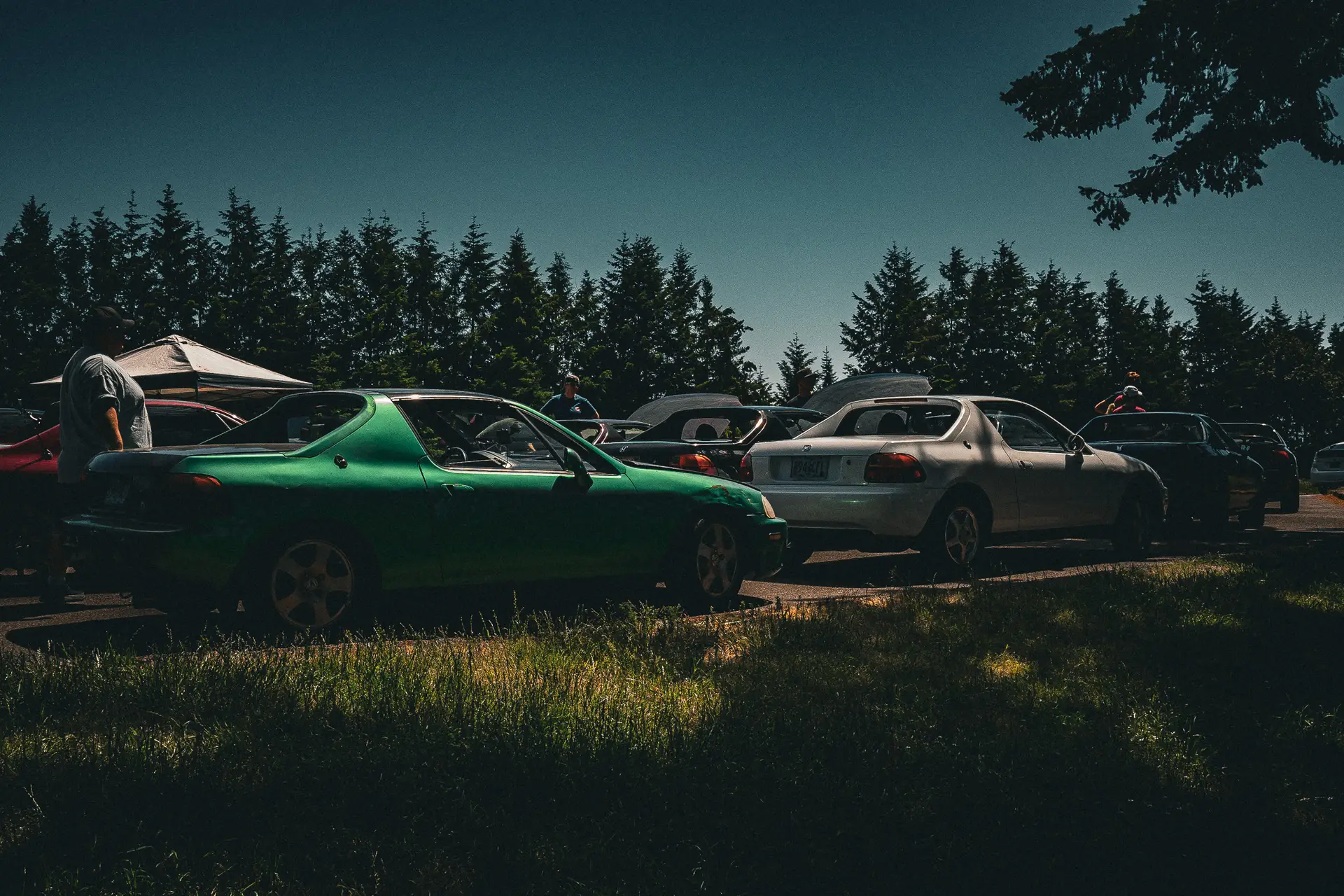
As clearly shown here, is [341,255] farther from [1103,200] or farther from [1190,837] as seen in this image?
[1190,837]

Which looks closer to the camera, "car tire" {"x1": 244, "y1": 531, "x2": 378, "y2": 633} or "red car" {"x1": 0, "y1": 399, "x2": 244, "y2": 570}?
"car tire" {"x1": 244, "y1": 531, "x2": 378, "y2": 633}

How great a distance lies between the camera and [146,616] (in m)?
7.18

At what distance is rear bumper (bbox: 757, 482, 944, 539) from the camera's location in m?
8.87

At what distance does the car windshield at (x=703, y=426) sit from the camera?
37.8ft

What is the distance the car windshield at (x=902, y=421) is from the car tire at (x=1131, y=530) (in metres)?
2.49

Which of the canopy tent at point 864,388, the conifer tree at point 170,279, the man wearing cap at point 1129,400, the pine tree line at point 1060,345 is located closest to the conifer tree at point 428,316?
the conifer tree at point 170,279

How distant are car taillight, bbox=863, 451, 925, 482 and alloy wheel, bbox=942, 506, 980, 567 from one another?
1.68ft

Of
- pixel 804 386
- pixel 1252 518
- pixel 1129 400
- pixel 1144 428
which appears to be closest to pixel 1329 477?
pixel 1252 518

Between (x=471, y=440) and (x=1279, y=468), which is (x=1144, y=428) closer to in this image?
(x=1279, y=468)

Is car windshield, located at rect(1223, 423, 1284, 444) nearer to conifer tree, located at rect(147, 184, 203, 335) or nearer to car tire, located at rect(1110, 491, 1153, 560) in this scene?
car tire, located at rect(1110, 491, 1153, 560)

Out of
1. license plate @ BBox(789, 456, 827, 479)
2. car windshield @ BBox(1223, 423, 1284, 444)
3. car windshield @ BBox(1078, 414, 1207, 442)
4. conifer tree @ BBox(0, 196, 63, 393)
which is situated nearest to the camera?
license plate @ BBox(789, 456, 827, 479)

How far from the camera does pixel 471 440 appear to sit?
25.1ft

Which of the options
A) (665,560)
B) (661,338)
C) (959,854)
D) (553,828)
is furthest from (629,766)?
(661,338)

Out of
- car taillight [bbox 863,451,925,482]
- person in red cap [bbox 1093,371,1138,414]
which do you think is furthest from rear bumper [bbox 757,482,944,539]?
person in red cap [bbox 1093,371,1138,414]
